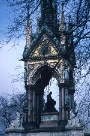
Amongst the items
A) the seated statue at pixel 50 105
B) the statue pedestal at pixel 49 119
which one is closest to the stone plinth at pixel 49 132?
the statue pedestal at pixel 49 119

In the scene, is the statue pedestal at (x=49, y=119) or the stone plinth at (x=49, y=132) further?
the statue pedestal at (x=49, y=119)

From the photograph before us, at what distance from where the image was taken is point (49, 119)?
58.7ft

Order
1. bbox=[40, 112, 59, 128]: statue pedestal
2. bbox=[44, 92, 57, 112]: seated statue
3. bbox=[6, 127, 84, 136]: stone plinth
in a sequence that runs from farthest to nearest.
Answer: bbox=[44, 92, 57, 112]: seated statue < bbox=[40, 112, 59, 128]: statue pedestal < bbox=[6, 127, 84, 136]: stone plinth

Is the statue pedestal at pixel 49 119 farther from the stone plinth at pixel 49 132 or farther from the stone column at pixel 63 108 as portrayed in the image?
the stone plinth at pixel 49 132

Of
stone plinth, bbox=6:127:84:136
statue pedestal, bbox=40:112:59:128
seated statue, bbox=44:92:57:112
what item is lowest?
stone plinth, bbox=6:127:84:136

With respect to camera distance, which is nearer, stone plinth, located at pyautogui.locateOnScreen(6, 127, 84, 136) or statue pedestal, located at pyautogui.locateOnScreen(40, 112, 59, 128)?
stone plinth, located at pyautogui.locateOnScreen(6, 127, 84, 136)

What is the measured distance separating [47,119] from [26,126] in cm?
101

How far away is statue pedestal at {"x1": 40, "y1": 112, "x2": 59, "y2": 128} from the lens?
699 inches

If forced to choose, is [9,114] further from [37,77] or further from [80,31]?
[80,31]

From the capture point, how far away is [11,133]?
58.2 feet

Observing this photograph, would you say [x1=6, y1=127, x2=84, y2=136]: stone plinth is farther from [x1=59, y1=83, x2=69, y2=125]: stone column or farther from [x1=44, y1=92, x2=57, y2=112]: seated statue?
[x1=44, y1=92, x2=57, y2=112]: seated statue

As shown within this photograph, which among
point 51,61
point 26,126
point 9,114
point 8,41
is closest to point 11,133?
point 26,126

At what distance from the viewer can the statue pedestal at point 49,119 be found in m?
17.8

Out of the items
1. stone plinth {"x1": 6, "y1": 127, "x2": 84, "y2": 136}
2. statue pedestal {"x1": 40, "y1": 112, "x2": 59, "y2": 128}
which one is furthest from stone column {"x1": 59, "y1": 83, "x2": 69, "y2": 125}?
stone plinth {"x1": 6, "y1": 127, "x2": 84, "y2": 136}
